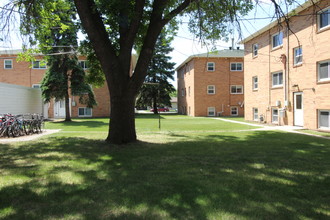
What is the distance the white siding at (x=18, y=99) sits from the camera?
17672 millimetres

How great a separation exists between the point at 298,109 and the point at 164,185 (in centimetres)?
1496

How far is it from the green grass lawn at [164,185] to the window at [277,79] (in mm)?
12246

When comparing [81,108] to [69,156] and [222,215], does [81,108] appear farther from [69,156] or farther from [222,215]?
[222,215]

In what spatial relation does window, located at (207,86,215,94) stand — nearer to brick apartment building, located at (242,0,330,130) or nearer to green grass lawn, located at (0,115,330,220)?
brick apartment building, located at (242,0,330,130)

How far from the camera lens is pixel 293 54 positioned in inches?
666

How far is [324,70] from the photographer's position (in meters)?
14.3

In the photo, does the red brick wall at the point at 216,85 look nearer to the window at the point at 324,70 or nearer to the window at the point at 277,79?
the window at the point at 277,79

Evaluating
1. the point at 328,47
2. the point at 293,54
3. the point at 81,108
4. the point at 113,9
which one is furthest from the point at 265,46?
the point at 81,108

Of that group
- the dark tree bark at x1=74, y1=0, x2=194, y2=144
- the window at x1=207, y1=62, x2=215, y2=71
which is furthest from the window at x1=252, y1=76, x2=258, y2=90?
the dark tree bark at x1=74, y1=0, x2=194, y2=144

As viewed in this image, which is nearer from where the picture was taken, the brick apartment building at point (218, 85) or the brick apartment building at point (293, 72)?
the brick apartment building at point (293, 72)

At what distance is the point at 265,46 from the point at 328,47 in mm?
6870

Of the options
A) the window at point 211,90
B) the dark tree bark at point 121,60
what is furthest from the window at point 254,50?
the dark tree bark at point 121,60

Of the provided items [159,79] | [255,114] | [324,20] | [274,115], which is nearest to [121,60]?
[324,20]

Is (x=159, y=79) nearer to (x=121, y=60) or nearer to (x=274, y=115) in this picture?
(x=274, y=115)
